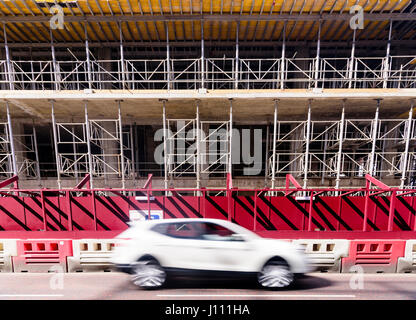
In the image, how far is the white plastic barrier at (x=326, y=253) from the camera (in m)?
4.72

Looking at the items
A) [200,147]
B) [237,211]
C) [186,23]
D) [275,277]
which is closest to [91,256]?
[237,211]

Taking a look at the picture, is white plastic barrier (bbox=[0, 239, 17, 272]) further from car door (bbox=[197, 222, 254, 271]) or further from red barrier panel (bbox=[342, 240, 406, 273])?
red barrier panel (bbox=[342, 240, 406, 273])

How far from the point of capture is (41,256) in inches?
191

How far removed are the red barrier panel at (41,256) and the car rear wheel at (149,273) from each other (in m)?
2.17

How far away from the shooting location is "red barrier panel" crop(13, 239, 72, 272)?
15.9ft

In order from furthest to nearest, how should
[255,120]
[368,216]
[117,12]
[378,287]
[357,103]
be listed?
[255,120]
[357,103]
[117,12]
[368,216]
[378,287]

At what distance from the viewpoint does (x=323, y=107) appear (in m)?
8.98

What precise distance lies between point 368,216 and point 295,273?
398cm

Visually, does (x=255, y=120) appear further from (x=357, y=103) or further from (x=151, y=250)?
(x=151, y=250)

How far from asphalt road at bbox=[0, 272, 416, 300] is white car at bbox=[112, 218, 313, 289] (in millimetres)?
236

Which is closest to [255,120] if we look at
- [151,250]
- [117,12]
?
[117,12]

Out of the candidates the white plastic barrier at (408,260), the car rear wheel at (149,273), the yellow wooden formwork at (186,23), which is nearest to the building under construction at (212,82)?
the yellow wooden formwork at (186,23)

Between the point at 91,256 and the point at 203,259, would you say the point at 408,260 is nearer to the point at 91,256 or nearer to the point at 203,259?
the point at 203,259

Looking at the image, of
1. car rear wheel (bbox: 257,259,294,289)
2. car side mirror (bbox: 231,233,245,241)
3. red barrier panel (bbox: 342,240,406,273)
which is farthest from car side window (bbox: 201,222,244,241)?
red barrier panel (bbox: 342,240,406,273)
